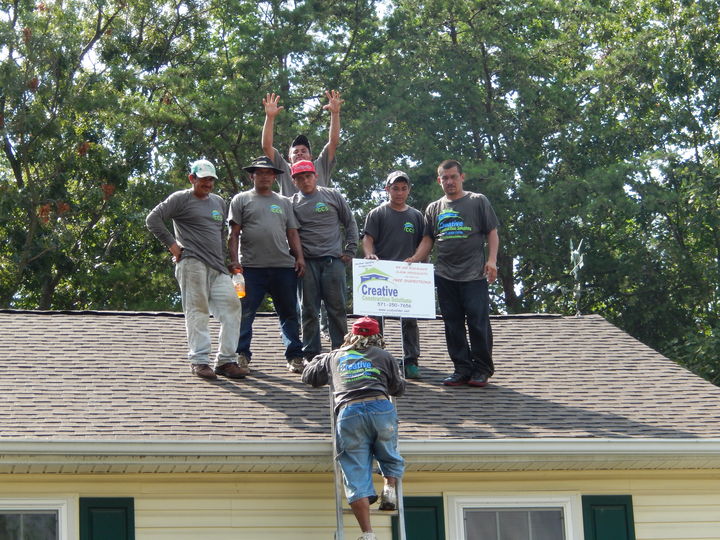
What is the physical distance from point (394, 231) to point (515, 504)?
8.82 ft

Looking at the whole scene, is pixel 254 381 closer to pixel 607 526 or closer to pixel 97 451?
pixel 97 451

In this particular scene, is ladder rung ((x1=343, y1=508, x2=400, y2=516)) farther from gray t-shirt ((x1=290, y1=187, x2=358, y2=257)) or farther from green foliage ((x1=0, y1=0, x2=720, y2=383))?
green foliage ((x1=0, y1=0, x2=720, y2=383))

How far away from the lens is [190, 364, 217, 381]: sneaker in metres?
9.90

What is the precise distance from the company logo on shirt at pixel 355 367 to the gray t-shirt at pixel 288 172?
2.76 m

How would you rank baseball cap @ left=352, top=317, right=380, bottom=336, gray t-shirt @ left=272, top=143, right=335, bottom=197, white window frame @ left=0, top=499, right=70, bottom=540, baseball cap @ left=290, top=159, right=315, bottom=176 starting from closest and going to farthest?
white window frame @ left=0, top=499, right=70, bottom=540 < baseball cap @ left=352, top=317, right=380, bottom=336 < baseball cap @ left=290, top=159, right=315, bottom=176 < gray t-shirt @ left=272, top=143, right=335, bottom=197

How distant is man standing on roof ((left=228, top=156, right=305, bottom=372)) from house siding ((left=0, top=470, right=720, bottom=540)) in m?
1.79

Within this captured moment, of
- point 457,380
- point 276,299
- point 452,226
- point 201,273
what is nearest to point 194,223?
point 201,273

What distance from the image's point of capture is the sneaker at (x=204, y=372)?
990cm

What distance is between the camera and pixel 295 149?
10.7m

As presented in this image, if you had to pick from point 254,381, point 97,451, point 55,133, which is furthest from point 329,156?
point 55,133

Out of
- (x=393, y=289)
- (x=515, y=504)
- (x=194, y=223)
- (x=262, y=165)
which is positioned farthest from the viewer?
(x=262, y=165)

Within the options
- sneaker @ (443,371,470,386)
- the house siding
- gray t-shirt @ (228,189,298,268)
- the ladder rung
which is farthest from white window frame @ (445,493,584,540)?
gray t-shirt @ (228,189,298,268)

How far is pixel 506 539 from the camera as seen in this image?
898 centimetres

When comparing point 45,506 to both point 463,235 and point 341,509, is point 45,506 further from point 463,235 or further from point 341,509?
point 463,235
